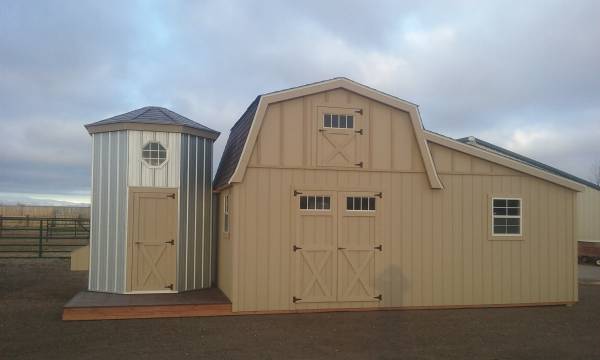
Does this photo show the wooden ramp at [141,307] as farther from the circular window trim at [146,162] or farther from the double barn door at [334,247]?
the circular window trim at [146,162]

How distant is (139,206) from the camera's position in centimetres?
1077

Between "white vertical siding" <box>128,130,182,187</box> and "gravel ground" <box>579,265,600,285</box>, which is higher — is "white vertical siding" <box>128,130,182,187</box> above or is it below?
above

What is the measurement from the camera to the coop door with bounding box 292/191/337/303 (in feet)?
32.4

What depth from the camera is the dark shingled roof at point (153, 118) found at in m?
10.9

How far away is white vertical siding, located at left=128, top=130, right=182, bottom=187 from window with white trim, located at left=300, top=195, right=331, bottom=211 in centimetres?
280

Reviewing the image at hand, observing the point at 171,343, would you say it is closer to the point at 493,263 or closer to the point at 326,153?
the point at 326,153

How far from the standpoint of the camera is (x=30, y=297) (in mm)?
11453

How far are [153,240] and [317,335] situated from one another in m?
4.32

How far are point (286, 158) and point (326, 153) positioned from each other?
789 mm

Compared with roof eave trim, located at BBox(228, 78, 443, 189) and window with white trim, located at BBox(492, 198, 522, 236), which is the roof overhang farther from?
window with white trim, located at BBox(492, 198, 522, 236)

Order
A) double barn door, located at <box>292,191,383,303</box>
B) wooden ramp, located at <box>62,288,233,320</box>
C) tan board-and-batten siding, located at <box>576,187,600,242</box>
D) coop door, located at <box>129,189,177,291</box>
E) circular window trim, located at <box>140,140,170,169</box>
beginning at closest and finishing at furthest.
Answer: wooden ramp, located at <box>62,288,233,320</box> → double barn door, located at <box>292,191,383,303</box> → coop door, located at <box>129,189,177,291</box> → circular window trim, located at <box>140,140,170,169</box> → tan board-and-batten siding, located at <box>576,187,600,242</box>

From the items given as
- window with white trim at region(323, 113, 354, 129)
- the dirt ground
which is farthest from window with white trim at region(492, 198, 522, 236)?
window with white trim at region(323, 113, 354, 129)

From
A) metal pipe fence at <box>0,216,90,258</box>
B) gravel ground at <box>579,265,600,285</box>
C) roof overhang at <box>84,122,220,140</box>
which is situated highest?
roof overhang at <box>84,122,220,140</box>

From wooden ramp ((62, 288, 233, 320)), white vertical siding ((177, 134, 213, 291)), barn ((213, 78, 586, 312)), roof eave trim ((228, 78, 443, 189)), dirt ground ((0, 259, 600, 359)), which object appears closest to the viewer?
dirt ground ((0, 259, 600, 359))
